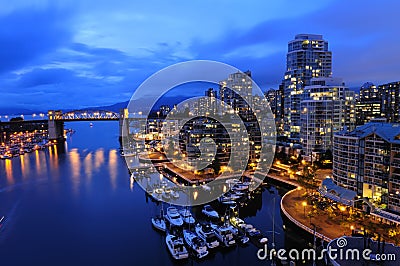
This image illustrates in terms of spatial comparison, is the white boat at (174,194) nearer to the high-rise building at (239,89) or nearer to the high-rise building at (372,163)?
the high-rise building at (372,163)

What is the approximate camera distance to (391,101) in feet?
73.8

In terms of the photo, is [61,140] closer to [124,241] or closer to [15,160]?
[15,160]

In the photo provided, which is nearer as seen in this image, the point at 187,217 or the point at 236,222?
the point at 236,222

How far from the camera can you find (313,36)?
1925 centimetres

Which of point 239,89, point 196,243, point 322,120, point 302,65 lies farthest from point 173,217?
point 239,89

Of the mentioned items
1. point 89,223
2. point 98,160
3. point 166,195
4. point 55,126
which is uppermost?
point 55,126

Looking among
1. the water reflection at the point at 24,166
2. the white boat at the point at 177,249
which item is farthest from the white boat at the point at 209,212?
the water reflection at the point at 24,166

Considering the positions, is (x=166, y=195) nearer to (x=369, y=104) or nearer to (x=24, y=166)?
(x=24, y=166)

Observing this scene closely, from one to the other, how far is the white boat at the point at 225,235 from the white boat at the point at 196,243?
1.49ft

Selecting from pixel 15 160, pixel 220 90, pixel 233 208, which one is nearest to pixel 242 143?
pixel 233 208

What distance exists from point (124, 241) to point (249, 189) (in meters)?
4.70

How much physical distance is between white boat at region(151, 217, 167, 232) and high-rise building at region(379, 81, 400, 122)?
68.1ft

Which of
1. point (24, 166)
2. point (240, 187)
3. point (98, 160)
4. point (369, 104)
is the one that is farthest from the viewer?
point (369, 104)

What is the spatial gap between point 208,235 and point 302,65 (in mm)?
15844
